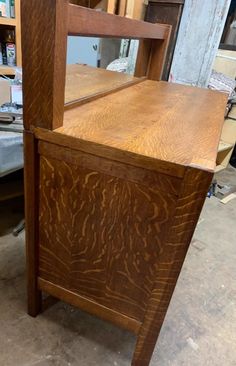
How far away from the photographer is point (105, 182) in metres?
0.71

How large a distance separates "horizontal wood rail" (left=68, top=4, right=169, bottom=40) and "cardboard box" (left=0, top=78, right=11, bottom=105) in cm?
70

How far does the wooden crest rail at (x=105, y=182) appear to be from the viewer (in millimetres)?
632

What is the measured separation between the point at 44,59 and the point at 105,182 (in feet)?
1.06

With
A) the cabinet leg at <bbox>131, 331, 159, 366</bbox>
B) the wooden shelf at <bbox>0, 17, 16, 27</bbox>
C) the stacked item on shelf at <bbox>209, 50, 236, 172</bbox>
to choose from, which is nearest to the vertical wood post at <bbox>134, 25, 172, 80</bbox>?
the stacked item on shelf at <bbox>209, 50, 236, 172</bbox>

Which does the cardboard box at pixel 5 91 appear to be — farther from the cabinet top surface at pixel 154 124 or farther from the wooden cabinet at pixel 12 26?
the wooden cabinet at pixel 12 26

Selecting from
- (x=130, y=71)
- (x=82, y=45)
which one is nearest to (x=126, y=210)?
(x=130, y=71)

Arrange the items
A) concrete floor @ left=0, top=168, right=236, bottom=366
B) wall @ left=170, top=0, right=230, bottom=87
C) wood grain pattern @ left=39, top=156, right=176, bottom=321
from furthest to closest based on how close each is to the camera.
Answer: wall @ left=170, top=0, right=230, bottom=87 → concrete floor @ left=0, top=168, right=236, bottom=366 → wood grain pattern @ left=39, top=156, right=176, bottom=321

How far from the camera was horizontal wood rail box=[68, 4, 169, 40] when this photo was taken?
0.63 meters

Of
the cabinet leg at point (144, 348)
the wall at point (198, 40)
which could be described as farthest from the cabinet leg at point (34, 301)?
the wall at point (198, 40)

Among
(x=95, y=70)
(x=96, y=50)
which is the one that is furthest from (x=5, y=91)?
(x=96, y=50)

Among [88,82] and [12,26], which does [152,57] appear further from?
[12,26]

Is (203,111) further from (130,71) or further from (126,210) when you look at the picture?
(130,71)

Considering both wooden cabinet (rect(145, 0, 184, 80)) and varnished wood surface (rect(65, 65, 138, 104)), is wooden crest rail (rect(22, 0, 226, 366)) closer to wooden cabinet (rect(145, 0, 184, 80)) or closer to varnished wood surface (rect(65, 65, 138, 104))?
varnished wood surface (rect(65, 65, 138, 104))

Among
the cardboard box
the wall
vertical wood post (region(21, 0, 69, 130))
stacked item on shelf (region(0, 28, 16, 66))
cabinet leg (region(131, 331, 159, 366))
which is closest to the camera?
vertical wood post (region(21, 0, 69, 130))
